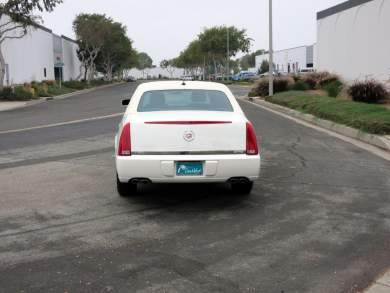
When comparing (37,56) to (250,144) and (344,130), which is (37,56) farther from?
(250,144)

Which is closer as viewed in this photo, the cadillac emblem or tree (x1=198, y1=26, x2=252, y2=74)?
the cadillac emblem

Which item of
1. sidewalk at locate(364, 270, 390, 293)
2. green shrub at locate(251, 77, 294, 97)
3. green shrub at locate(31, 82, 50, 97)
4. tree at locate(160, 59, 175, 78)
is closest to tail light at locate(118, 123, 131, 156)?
sidewalk at locate(364, 270, 390, 293)

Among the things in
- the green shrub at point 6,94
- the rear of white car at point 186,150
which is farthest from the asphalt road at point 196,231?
the green shrub at point 6,94

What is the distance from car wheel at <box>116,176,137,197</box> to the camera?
680 centimetres

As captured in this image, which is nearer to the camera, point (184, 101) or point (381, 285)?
point (381, 285)

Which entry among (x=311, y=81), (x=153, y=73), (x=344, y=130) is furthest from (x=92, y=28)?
(x=153, y=73)

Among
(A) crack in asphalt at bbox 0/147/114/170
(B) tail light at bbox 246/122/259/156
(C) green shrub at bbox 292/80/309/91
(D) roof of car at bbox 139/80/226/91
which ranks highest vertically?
(D) roof of car at bbox 139/80/226/91

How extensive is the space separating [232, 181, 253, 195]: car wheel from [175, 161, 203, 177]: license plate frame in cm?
101

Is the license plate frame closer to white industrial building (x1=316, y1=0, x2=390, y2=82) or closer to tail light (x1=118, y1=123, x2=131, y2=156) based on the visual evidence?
tail light (x1=118, y1=123, x2=131, y2=156)

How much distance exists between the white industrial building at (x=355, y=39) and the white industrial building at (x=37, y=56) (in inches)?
779

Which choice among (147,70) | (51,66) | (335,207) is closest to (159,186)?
(335,207)

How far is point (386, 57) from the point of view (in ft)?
84.5

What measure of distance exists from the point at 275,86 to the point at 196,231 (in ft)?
81.4

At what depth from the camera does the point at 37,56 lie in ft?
171
